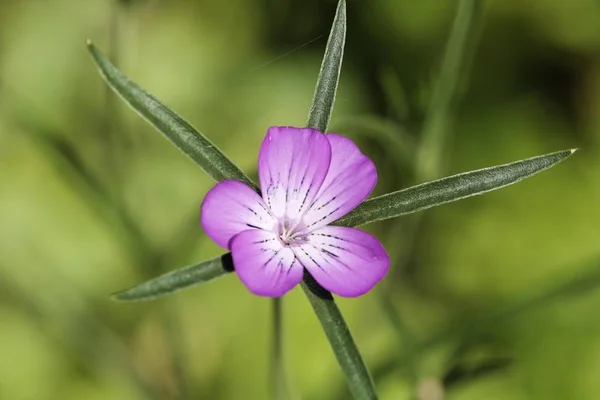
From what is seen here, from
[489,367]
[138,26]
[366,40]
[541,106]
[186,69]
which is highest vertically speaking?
[138,26]

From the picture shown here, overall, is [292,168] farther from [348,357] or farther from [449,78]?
[449,78]

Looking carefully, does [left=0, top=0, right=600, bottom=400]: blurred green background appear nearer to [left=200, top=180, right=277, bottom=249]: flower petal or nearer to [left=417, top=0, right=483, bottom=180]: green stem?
[left=417, top=0, right=483, bottom=180]: green stem

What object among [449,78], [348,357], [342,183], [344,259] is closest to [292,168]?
[342,183]

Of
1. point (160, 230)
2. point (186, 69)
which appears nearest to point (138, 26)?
point (186, 69)

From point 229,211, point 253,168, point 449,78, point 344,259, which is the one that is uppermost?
point 253,168

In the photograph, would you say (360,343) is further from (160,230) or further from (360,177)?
(360,177)

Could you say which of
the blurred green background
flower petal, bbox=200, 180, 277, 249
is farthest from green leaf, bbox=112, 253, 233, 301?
the blurred green background

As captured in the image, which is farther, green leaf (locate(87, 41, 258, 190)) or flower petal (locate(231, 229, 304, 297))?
green leaf (locate(87, 41, 258, 190))
